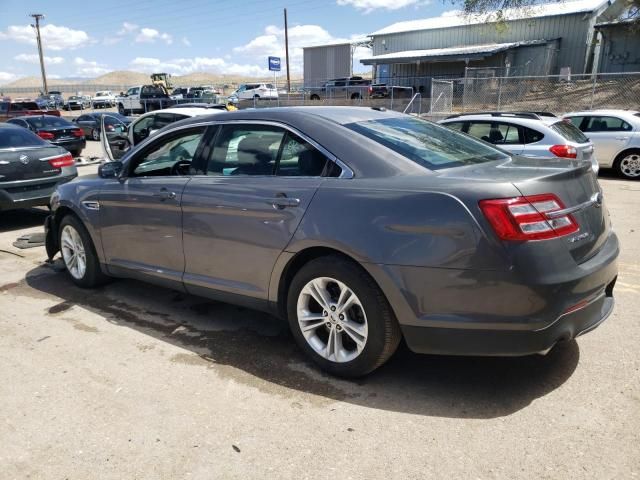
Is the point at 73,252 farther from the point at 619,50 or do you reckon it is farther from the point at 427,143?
the point at 619,50

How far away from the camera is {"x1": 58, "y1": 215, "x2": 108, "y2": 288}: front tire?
501 centimetres

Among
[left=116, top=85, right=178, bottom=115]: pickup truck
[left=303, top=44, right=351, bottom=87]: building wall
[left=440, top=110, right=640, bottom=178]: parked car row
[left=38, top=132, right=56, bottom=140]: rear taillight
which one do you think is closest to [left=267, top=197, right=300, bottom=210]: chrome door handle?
[left=440, top=110, right=640, bottom=178]: parked car row

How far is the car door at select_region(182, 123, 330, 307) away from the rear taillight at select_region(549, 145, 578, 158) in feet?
22.1

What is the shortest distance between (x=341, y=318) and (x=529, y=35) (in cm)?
3679

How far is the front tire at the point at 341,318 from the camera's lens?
306cm

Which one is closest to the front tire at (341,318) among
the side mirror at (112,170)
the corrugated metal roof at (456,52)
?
the side mirror at (112,170)

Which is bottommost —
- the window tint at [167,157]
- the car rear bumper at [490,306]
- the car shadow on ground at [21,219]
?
the car shadow on ground at [21,219]

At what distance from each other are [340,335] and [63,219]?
3377mm

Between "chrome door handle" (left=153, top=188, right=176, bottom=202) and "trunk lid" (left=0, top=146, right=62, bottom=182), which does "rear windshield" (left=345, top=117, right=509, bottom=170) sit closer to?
"chrome door handle" (left=153, top=188, right=176, bottom=202)

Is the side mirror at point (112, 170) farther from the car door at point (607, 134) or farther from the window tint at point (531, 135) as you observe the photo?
the car door at point (607, 134)

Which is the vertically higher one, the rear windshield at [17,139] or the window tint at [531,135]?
the rear windshield at [17,139]

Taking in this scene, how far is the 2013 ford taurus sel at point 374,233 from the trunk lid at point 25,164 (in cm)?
458

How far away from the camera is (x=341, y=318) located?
3.24m

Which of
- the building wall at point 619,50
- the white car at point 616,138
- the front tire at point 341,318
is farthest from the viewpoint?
the building wall at point 619,50
